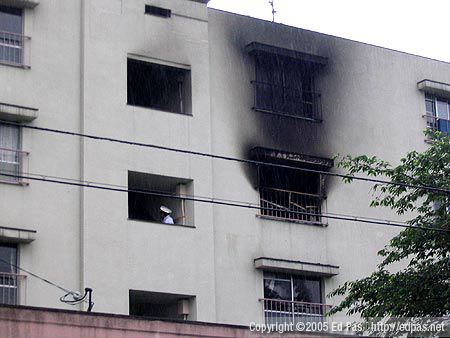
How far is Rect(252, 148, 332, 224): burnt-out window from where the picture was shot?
29125 mm

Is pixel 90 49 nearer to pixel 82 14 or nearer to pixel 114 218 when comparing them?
pixel 82 14

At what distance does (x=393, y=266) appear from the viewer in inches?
1195

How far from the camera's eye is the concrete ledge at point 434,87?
3256 cm

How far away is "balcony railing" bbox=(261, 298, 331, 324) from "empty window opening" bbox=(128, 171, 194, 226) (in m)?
2.93

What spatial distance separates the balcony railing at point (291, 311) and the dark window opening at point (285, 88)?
16.5ft

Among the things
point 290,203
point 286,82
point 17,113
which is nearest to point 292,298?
point 290,203

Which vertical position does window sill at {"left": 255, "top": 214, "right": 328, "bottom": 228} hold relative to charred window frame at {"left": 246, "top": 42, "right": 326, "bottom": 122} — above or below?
below

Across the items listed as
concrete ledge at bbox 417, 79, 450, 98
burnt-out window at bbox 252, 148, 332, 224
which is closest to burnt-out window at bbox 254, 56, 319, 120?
burnt-out window at bbox 252, 148, 332, 224

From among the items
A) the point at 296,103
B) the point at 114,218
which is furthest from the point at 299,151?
the point at 114,218

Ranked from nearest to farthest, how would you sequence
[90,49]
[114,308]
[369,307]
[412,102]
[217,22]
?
1. [369,307]
2. [114,308]
3. [90,49]
4. [217,22]
5. [412,102]

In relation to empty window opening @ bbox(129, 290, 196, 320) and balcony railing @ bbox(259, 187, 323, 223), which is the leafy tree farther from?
A: balcony railing @ bbox(259, 187, 323, 223)

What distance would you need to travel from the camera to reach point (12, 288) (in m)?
25.0

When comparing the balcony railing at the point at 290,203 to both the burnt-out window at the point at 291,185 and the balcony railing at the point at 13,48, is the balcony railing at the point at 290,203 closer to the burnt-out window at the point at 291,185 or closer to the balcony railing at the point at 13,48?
the burnt-out window at the point at 291,185

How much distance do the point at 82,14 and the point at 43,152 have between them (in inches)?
147
